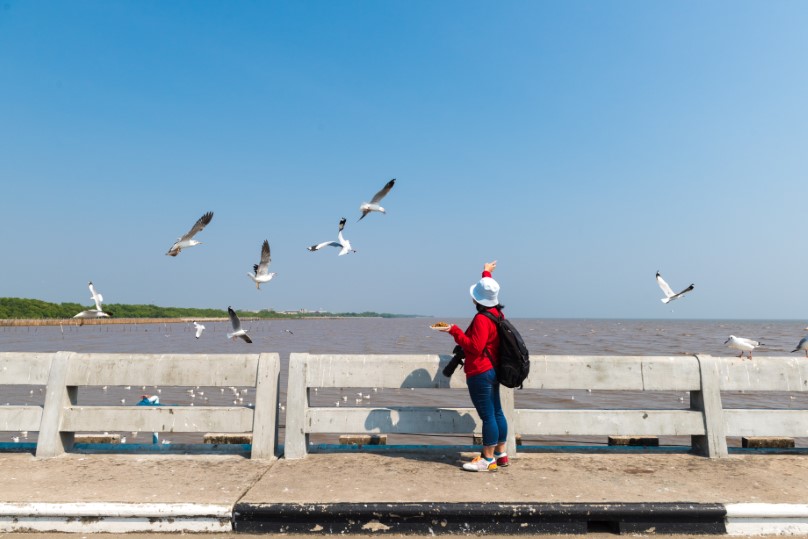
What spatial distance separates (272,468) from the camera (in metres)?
5.39

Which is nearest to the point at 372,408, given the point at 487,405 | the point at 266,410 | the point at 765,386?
the point at 266,410

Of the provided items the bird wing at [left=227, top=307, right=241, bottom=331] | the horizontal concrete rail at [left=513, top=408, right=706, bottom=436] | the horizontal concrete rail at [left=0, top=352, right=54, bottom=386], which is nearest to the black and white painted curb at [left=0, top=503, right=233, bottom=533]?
the horizontal concrete rail at [left=0, top=352, right=54, bottom=386]

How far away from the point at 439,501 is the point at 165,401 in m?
12.2

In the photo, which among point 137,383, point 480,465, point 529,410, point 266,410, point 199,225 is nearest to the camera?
point 480,465

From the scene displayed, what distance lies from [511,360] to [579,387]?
128cm

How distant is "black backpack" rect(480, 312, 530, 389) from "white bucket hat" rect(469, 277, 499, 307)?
25cm

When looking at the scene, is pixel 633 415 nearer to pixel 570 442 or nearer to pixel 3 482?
pixel 570 442

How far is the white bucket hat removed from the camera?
17.6 ft

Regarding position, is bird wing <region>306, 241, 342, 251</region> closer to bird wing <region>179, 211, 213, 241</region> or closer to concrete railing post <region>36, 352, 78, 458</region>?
bird wing <region>179, 211, 213, 241</region>

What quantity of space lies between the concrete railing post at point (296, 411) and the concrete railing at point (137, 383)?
173 mm

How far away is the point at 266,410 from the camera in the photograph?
19.0ft

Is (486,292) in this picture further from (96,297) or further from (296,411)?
(96,297)

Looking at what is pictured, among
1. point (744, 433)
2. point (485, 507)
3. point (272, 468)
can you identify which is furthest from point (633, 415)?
point (272, 468)

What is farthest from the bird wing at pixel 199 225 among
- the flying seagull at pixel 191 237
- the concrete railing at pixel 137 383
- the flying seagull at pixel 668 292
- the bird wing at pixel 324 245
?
the flying seagull at pixel 668 292
